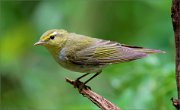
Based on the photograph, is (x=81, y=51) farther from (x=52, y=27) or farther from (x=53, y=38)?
(x=52, y=27)

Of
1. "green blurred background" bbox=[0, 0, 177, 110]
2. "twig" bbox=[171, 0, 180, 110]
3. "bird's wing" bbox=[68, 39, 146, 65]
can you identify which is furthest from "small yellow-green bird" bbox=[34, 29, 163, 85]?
"twig" bbox=[171, 0, 180, 110]

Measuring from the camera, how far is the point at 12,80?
6074 millimetres

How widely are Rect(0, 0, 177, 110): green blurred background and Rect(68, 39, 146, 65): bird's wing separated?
0.68 meters

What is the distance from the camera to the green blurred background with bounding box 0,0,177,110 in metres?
5.85

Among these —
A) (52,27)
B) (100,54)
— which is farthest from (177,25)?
(52,27)

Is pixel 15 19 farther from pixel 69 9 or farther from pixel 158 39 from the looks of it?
pixel 158 39

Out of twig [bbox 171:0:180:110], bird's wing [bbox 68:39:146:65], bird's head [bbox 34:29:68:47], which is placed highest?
twig [bbox 171:0:180:110]

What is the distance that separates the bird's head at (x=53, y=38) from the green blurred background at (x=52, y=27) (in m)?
0.79

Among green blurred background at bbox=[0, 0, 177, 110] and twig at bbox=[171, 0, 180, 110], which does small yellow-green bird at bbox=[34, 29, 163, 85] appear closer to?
green blurred background at bbox=[0, 0, 177, 110]

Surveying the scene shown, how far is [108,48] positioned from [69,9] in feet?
4.83

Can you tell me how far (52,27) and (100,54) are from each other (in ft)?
4.59

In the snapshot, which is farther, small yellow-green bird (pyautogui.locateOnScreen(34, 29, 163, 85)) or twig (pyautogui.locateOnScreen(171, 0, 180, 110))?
small yellow-green bird (pyautogui.locateOnScreen(34, 29, 163, 85))

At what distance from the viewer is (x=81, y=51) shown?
4.61 metres

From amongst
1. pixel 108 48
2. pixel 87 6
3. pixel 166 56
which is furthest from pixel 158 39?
pixel 108 48
